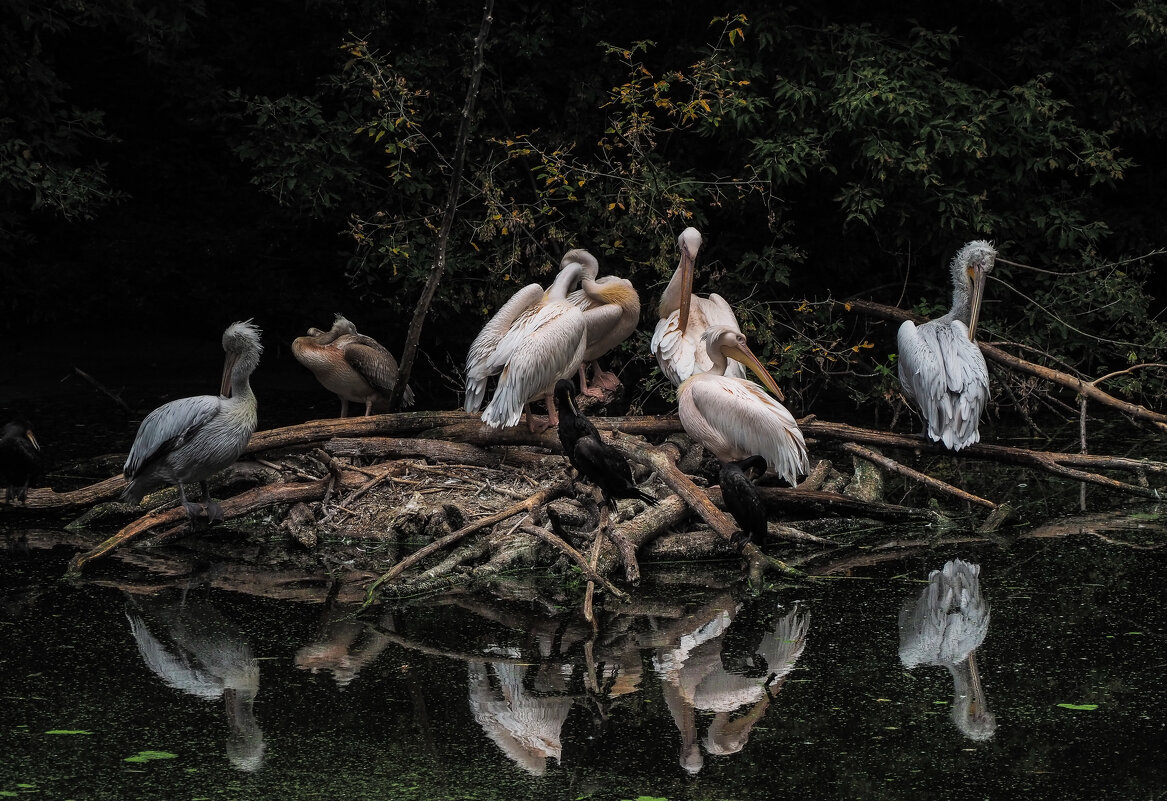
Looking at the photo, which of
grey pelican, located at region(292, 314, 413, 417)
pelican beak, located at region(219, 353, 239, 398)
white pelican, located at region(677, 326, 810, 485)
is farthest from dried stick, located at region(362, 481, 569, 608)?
grey pelican, located at region(292, 314, 413, 417)

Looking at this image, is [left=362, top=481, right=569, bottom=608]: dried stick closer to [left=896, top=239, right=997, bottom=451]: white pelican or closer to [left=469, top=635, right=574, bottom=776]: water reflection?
[left=469, top=635, right=574, bottom=776]: water reflection

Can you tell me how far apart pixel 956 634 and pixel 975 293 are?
3.10 meters

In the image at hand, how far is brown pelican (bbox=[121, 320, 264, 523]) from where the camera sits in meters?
5.30

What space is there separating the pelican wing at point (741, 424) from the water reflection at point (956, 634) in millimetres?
787

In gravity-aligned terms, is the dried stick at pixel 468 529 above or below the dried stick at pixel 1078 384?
below

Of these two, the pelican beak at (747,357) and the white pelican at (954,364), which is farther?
the white pelican at (954,364)

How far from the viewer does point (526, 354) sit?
19.7ft

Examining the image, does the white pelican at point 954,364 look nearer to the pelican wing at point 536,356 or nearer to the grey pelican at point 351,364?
the pelican wing at point 536,356

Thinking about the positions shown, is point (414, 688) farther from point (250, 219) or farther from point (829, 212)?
point (250, 219)

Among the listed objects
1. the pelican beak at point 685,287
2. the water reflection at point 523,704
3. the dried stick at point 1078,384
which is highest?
the pelican beak at point 685,287

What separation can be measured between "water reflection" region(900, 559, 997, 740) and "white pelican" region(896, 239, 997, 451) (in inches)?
47.4

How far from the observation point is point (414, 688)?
3.73 metres

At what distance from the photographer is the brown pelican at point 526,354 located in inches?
235

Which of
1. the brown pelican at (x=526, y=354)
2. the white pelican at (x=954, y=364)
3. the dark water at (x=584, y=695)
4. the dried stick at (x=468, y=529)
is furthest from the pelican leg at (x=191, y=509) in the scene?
the white pelican at (x=954, y=364)
